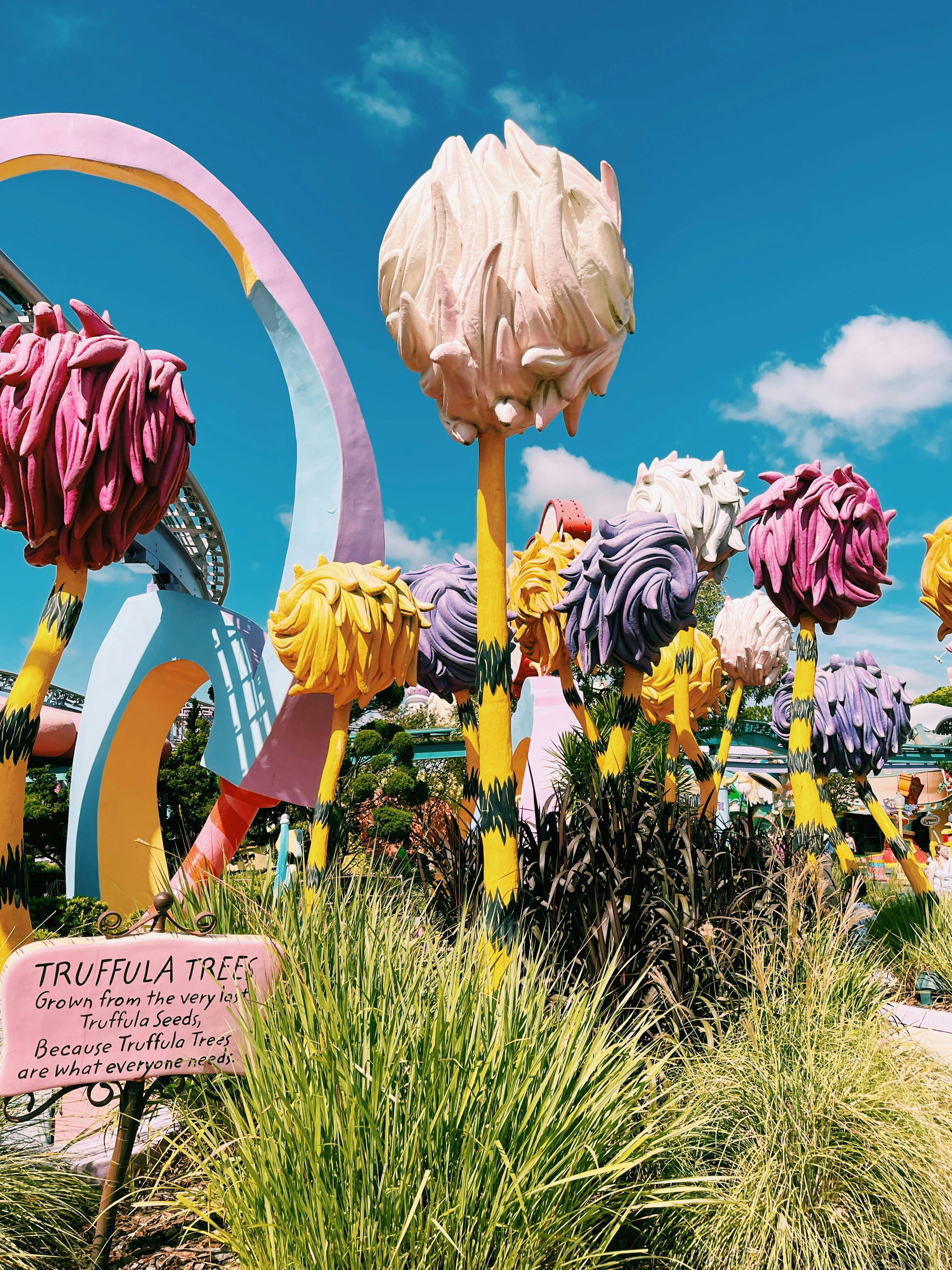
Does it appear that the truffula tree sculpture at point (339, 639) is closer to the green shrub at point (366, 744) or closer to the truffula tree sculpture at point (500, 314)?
the truffula tree sculpture at point (500, 314)

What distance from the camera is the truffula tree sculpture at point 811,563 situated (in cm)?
545

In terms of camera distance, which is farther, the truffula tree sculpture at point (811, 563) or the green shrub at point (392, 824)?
the green shrub at point (392, 824)

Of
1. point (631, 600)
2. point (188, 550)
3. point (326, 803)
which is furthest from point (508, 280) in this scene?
point (188, 550)

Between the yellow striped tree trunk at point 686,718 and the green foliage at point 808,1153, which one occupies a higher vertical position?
the yellow striped tree trunk at point 686,718

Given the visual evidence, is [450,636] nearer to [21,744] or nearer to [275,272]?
[21,744]

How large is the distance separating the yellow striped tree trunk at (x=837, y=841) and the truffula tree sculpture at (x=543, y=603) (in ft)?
6.25

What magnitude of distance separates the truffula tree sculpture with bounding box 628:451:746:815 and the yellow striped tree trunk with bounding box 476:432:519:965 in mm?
3640

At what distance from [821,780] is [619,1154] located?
802cm

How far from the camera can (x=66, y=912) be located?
5.89 metres

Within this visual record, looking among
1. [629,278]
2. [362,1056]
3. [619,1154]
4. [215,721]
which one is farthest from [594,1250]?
[215,721]

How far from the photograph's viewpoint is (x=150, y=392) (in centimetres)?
504

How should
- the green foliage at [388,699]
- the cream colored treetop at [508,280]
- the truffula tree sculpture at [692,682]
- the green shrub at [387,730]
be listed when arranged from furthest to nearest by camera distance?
the green foliage at [388,699]
the green shrub at [387,730]
the truffula tree sculpture at [692,682]
the cream colored treetop at [508,280]

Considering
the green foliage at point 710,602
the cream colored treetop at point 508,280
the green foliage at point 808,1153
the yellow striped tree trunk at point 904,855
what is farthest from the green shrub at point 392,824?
the green foliage at point 710,602

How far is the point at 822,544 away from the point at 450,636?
2976 millimetres
